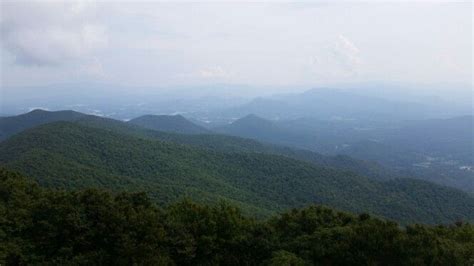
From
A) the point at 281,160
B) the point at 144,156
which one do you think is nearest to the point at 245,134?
the point at 281,160

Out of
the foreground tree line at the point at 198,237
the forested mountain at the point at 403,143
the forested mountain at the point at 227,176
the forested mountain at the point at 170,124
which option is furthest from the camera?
the forested mountain at the point at 170,124

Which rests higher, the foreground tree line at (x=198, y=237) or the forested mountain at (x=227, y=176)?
the foreground tree line at (x=198, y=237)

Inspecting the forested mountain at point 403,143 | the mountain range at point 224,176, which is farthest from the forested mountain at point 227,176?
the forested mountain at point 403,143

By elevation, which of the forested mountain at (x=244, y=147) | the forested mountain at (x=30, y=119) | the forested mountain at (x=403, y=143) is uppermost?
the forested mountain at (x=30, y=119)

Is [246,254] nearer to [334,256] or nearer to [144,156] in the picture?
[334,256]

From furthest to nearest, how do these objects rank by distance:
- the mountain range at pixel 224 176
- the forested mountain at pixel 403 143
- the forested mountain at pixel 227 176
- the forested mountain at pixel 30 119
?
the forested mountain at pixel 403 143 → the forested mountain at pixel 30 119 → the forested mountain at pixel 227 176 → the mountain range at pixel 224 176

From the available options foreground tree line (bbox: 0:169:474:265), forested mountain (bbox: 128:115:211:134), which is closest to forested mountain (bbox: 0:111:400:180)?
forested mountain (bbox: 128:115:211:134)

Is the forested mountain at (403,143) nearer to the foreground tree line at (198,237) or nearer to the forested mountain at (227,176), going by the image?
the forested mountain at (227,176)

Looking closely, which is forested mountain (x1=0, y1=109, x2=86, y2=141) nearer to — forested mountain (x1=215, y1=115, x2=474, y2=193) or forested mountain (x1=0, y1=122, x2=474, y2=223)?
forested mountain (x1=0, y1=122, x2=474, y2=223)
